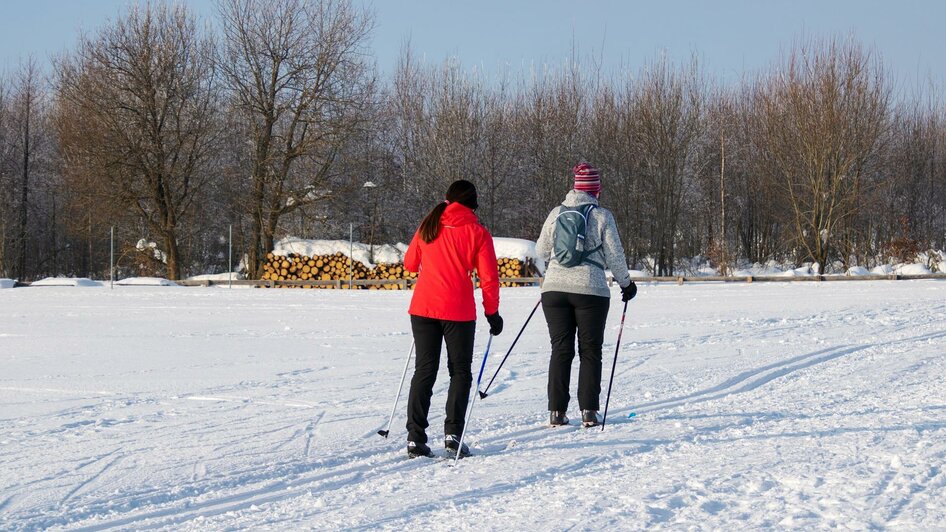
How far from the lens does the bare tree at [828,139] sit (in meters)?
33.1

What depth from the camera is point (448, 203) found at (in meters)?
5.16

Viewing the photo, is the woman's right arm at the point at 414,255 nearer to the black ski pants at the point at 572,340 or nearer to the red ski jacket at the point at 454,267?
the red ski jacket at the point at 454,267

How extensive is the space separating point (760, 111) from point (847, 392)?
36.2 metres

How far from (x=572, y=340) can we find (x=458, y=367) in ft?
3.33

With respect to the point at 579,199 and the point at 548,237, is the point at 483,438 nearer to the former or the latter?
the point at 548,237

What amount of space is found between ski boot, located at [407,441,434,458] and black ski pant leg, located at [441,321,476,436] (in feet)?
0.48

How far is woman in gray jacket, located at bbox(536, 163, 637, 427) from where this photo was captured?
575 centimetres

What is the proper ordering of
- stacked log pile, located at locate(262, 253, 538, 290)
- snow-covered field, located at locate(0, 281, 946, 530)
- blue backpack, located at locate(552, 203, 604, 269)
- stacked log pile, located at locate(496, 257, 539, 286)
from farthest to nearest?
stacked log pile, located at locate(262, 253, 538, 290) → stacked log pile, located at locate(496, 257, 539, 286) → blue backpack, located at locate(552, 203, 604, 269) → snow-covered field, located at locate(0, 281, 946, 530)

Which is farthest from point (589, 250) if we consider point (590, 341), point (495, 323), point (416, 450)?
point (416, 450)

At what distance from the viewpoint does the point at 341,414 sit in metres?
6.41

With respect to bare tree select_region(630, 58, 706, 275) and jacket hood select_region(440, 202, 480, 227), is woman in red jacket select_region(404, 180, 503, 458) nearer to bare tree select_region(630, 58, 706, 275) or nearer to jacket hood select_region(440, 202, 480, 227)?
jacket hood select_region(440, 202, 480, 227)

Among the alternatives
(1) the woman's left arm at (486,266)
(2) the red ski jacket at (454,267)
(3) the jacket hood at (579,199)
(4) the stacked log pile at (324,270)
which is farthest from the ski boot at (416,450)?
(4) the stacked log pile at (324,270)

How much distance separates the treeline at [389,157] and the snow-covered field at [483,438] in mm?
17841

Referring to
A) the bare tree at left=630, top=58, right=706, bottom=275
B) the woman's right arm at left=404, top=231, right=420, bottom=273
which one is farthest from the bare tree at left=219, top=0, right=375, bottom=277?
the woman's right arm at left=404, top=231, right=420, bottom=273
